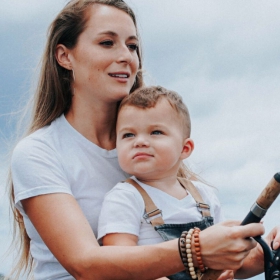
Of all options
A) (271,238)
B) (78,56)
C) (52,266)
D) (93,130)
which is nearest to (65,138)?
(93,130)

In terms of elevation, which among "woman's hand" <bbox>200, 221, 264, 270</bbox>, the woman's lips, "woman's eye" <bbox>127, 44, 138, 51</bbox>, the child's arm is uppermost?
"woman's eye" <bbox>127, 44, 138, 51</bbox>

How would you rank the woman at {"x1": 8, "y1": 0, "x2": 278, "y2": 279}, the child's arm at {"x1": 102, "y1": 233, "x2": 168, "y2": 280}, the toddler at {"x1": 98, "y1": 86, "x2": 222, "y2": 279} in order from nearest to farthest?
the woman at {"x1": 8, "y1": 0, "x2": 278, "y2": 279}, the child's arm at {"x1": 102, "y1": 233, "x2": 168, "y2": 280}, the toddler at {"x1": 98, "y1": 86, "x2": 222, "y2": 279}

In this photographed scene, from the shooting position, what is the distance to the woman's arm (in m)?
3.20

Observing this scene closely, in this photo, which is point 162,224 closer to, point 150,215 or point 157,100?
point 150,215

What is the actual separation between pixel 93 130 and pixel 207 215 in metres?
1.18

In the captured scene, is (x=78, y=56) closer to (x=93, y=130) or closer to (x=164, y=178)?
(x=93, y=130)

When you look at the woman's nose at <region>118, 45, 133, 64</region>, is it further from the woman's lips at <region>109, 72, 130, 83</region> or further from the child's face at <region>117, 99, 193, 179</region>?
the child's face at <region>117, 99, 193, 179</region>

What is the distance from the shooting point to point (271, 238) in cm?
385

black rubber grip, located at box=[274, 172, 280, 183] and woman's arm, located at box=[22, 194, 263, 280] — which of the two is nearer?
black rubber grip, located at box=[274, 172, 280, 183]

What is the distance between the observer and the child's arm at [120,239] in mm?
3746

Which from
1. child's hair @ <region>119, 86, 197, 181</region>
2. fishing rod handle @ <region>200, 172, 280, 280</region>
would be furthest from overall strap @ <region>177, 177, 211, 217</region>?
fishing rod handle @ <region>200, 172, 280, 280</region>

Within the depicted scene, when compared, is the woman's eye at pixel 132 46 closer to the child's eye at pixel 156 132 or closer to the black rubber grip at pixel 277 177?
the child's eye at pixel 156 132

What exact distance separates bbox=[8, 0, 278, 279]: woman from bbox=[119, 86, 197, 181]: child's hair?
10.4 inches

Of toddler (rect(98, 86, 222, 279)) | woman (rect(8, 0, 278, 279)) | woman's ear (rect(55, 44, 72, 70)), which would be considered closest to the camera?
woman (rect(8, 0, 278, 279))
